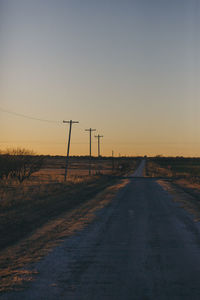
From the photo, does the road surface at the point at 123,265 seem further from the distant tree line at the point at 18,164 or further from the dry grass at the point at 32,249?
the distant tree line at the point at 18,164

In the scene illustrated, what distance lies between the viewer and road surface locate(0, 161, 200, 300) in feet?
20.5

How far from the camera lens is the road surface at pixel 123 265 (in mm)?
6242

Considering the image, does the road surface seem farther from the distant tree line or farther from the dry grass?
the distant tree line

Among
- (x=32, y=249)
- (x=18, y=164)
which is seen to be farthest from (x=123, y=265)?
(x=18, y=164)

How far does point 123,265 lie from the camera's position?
8.06 m

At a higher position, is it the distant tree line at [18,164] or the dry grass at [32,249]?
the distant tree line at [18,164]

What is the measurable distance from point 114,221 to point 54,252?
5815mm

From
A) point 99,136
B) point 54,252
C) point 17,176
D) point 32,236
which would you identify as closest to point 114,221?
point 32,236

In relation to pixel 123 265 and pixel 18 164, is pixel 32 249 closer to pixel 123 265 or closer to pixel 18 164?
pixel 123 265

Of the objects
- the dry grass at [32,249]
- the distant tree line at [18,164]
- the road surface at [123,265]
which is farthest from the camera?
the distant tree line at [18,164]

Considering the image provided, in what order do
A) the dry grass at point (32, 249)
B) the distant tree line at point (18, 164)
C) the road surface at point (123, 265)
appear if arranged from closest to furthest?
the road surface at point (123, 265), the dry grass at point (32, 249), the distant tree line at point (18, 164)

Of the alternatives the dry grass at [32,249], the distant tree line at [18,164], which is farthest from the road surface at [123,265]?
the distant tree line at [18,164]

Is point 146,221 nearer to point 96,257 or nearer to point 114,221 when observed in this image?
point 114,221

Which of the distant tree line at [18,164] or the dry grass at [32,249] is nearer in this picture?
the dry grass at [32,249]
